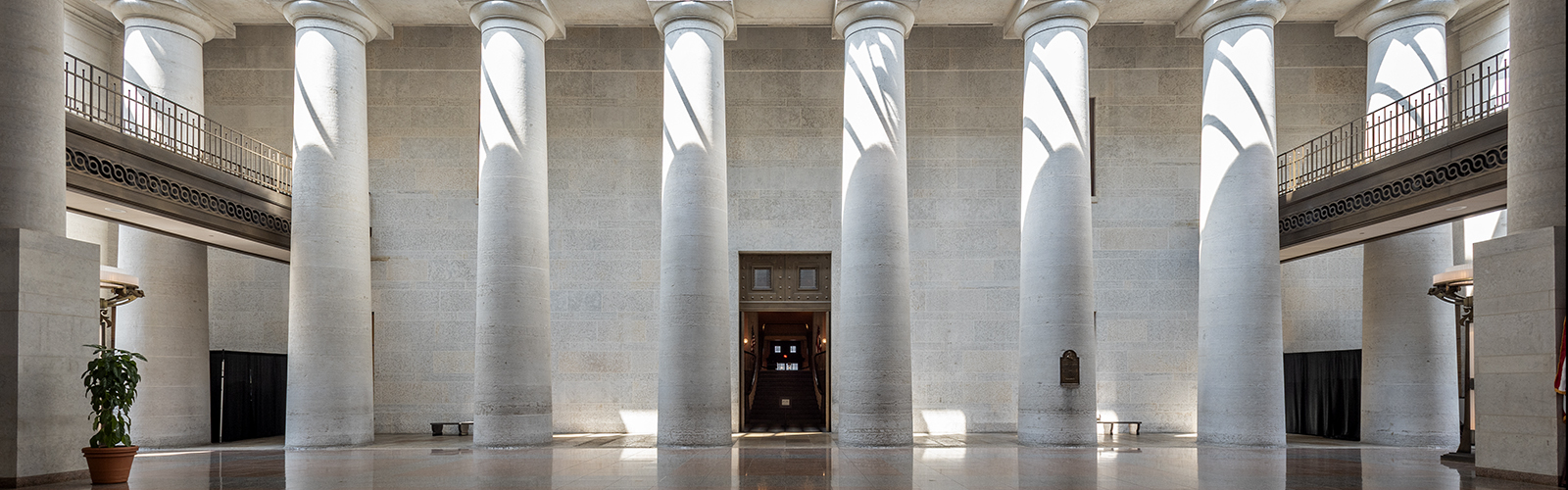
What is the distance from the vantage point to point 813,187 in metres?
24.1

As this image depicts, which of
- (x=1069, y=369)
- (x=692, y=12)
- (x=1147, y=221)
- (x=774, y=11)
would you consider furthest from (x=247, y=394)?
(x=1147, y=221)

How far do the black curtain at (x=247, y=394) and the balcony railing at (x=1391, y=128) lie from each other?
2149 cm

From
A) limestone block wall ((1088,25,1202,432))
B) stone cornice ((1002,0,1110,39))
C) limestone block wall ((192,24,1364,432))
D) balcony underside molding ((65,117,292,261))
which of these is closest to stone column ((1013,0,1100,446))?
stone cornice ((1002,0,1110,39))

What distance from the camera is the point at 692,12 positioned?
64.5ft

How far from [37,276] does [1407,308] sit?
2155 centimetres

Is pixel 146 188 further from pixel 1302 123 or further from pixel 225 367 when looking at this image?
pixel 1302 123

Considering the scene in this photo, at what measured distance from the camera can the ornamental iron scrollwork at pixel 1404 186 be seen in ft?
48.9

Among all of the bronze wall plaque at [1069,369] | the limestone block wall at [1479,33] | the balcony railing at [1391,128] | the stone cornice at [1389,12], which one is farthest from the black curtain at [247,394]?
the limestone block wall at [1479,33]

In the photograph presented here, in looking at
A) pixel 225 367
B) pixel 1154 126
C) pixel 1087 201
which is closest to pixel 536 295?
pixel 225 367

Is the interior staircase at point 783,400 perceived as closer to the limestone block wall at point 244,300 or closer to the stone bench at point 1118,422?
the stone bench at point 1118,422

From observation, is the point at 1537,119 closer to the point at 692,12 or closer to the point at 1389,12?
the point at 1389,12

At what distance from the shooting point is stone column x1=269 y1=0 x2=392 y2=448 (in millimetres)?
19391

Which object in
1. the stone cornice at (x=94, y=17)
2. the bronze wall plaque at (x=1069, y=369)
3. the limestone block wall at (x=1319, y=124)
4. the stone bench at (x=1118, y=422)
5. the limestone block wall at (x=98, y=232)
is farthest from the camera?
the limestone block wall at (x=1319, y=124)

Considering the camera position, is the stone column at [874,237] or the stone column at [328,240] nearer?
the stone column at [874,237]
